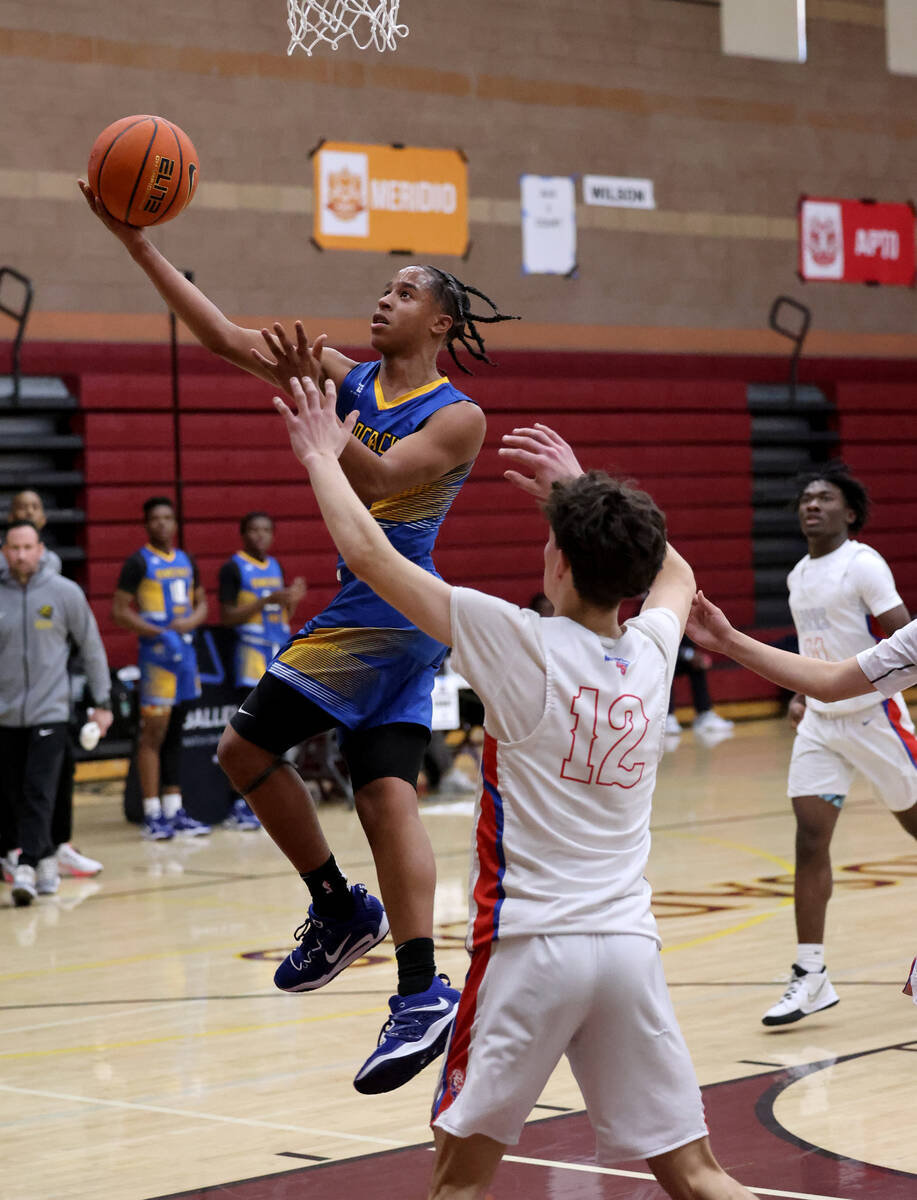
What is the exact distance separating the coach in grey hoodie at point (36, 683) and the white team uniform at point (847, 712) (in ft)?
13.7

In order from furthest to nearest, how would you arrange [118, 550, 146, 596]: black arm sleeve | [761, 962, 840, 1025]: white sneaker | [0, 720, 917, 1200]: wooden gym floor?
[118, 550, 146, 596]: black arm sleeve → [761, 962, 840, 1025]: white sneaker → [0, 720, 917, 1200]: wooden gym floor

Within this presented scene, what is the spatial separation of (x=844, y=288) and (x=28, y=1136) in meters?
14.5

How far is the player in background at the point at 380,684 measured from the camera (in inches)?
159

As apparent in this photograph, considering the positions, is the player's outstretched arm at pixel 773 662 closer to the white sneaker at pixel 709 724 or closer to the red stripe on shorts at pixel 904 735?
the red stripe on shorts at pixel 904 735

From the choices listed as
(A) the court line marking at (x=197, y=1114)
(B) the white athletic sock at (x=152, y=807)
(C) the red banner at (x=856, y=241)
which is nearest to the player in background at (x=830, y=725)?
(A) the court line marking at (x=197, y=1114)

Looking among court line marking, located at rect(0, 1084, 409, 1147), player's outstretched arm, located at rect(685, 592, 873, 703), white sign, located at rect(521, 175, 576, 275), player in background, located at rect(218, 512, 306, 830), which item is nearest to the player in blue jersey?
player in background, located at rect(218, 512, 306, 830)

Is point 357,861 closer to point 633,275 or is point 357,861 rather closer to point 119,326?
point 119,326

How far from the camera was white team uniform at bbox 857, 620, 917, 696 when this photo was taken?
3859 mm

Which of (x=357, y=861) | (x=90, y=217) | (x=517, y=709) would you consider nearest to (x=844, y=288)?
(x=90, y=217)

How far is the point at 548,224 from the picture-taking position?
1594cm

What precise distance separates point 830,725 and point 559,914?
3335 mm

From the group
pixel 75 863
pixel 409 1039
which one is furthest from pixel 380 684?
pixel 75 863

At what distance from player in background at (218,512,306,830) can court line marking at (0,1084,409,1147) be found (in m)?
5.95

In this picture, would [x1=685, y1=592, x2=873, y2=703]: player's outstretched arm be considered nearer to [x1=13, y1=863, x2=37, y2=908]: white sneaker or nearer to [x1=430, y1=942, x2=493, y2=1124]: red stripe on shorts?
[x1=430, y1=942, x2=493, y2=1124]: red stripe on shorts
